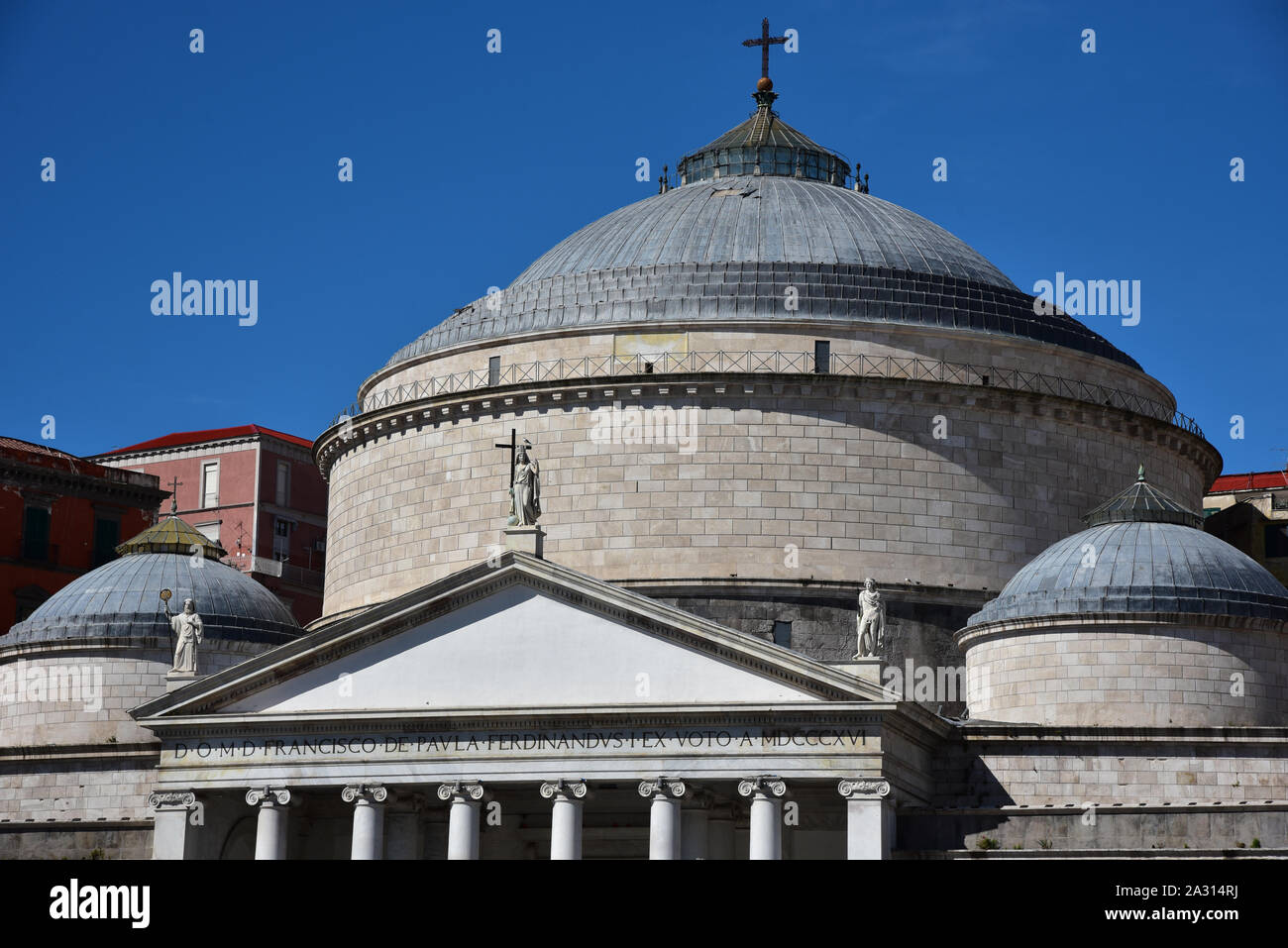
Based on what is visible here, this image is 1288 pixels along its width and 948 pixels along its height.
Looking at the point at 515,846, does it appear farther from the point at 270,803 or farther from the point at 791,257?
the point at 791,257

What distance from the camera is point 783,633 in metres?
63.1

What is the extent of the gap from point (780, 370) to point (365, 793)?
17.5 meters

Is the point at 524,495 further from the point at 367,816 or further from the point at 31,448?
the point at 31,448

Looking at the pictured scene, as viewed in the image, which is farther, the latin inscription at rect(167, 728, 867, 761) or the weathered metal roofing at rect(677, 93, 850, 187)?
the weathered metal roofing at rect(677, 93, 850, 187)

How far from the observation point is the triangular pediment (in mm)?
53969

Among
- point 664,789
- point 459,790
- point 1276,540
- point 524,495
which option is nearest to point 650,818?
point 664,789

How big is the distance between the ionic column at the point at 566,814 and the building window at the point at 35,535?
36239 mm

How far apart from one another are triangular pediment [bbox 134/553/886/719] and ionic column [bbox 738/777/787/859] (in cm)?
177

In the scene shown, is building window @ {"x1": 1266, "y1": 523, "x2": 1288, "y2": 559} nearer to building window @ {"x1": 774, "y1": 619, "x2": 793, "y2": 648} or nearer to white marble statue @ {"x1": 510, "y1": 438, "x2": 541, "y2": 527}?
building window @ {"x1": 774, "y1": 619, "x2": 793, "y2": 648}

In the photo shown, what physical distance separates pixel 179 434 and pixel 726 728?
179 ft

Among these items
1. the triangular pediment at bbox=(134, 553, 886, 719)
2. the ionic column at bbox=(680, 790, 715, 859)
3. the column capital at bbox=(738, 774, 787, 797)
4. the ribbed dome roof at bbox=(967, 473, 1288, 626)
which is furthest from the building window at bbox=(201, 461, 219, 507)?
the column capital at bbox=(738, 774, 787, 797)

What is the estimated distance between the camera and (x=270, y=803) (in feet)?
184
